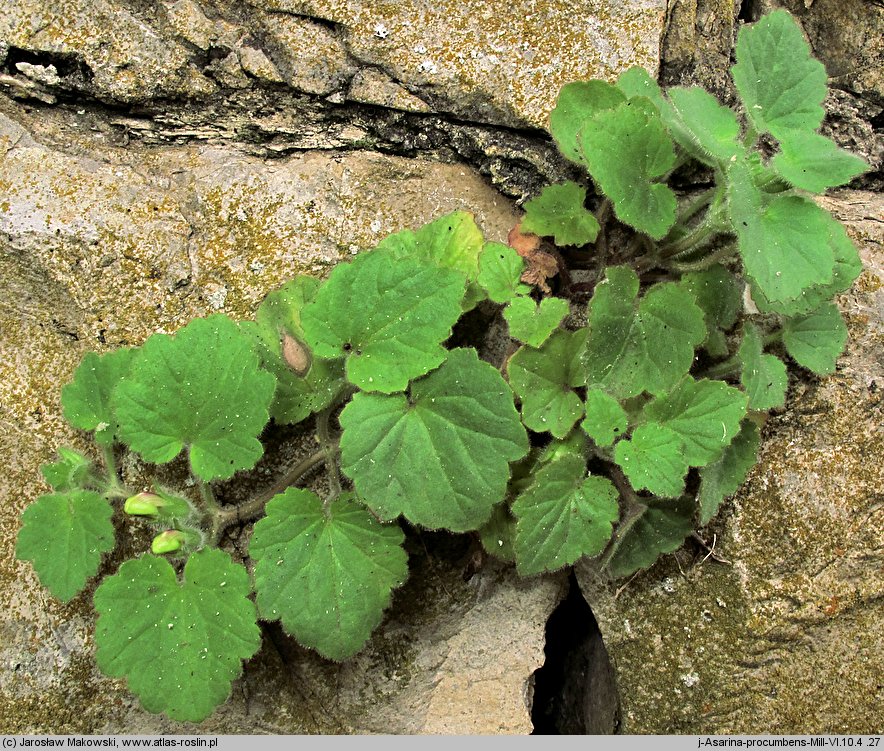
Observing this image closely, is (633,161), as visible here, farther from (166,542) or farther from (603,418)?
(166,542)

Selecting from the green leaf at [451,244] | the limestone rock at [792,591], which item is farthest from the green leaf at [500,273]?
the limestone rock at [792,591]

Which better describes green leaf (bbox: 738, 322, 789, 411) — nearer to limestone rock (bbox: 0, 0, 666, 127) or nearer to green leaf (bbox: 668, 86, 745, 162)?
green leaf (bbox: 668, 86, 745, 162)

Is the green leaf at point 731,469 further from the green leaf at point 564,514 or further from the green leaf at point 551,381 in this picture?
the green leaf at point 551,381

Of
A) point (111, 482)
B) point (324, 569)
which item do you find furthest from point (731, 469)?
point (111, 482)

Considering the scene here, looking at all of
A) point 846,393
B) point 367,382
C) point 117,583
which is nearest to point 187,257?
point 367,382

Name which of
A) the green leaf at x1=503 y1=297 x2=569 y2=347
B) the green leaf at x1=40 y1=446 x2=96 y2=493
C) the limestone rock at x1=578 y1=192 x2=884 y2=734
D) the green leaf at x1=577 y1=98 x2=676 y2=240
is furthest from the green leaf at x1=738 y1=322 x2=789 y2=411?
the green leaf at x1=40 y1=446 x2=96 y2=493
